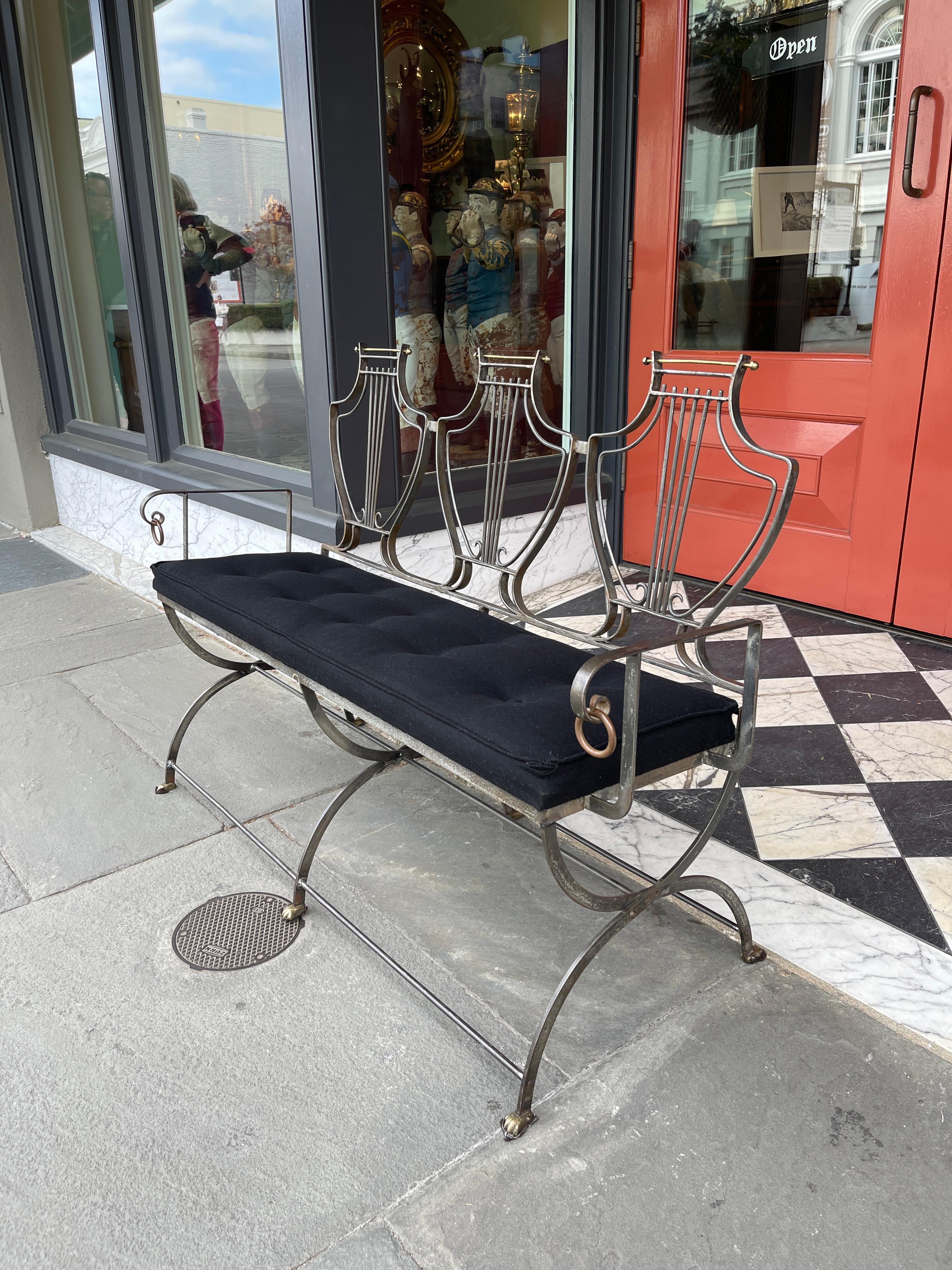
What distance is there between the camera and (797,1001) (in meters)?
1.56

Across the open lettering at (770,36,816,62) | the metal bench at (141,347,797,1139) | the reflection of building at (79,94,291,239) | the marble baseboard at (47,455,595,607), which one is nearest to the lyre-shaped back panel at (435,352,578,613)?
the metal bench at (141,347,797,1139)

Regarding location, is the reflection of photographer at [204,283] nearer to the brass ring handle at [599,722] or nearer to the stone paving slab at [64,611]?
the stone paving slab at [64,611]

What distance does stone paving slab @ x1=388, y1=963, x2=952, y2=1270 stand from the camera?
3.79 ft

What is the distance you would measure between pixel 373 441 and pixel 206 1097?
5.31ft

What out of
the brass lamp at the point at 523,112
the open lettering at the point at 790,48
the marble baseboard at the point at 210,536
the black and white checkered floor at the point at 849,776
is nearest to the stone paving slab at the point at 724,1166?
the black and white checkered floor at the point at 849,776

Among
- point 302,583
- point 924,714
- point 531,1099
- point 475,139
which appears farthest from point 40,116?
point 531,1099

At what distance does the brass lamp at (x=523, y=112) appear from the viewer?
327 cm

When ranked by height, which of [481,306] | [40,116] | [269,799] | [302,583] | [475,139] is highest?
[40,116]

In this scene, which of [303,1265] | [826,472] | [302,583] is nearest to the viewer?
[303,1265]

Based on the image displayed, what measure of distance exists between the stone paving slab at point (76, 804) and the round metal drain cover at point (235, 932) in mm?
294

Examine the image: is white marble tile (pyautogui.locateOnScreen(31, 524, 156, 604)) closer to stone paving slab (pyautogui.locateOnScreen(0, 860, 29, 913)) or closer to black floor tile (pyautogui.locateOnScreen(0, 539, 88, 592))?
black floor tile (pyautogui.locateOnScreen(0, 539, 88, 592))

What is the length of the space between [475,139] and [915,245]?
4.87ft

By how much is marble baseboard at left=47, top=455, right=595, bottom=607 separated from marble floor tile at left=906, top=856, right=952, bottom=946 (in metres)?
1.73

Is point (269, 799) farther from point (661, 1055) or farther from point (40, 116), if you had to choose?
point (40, 116)
